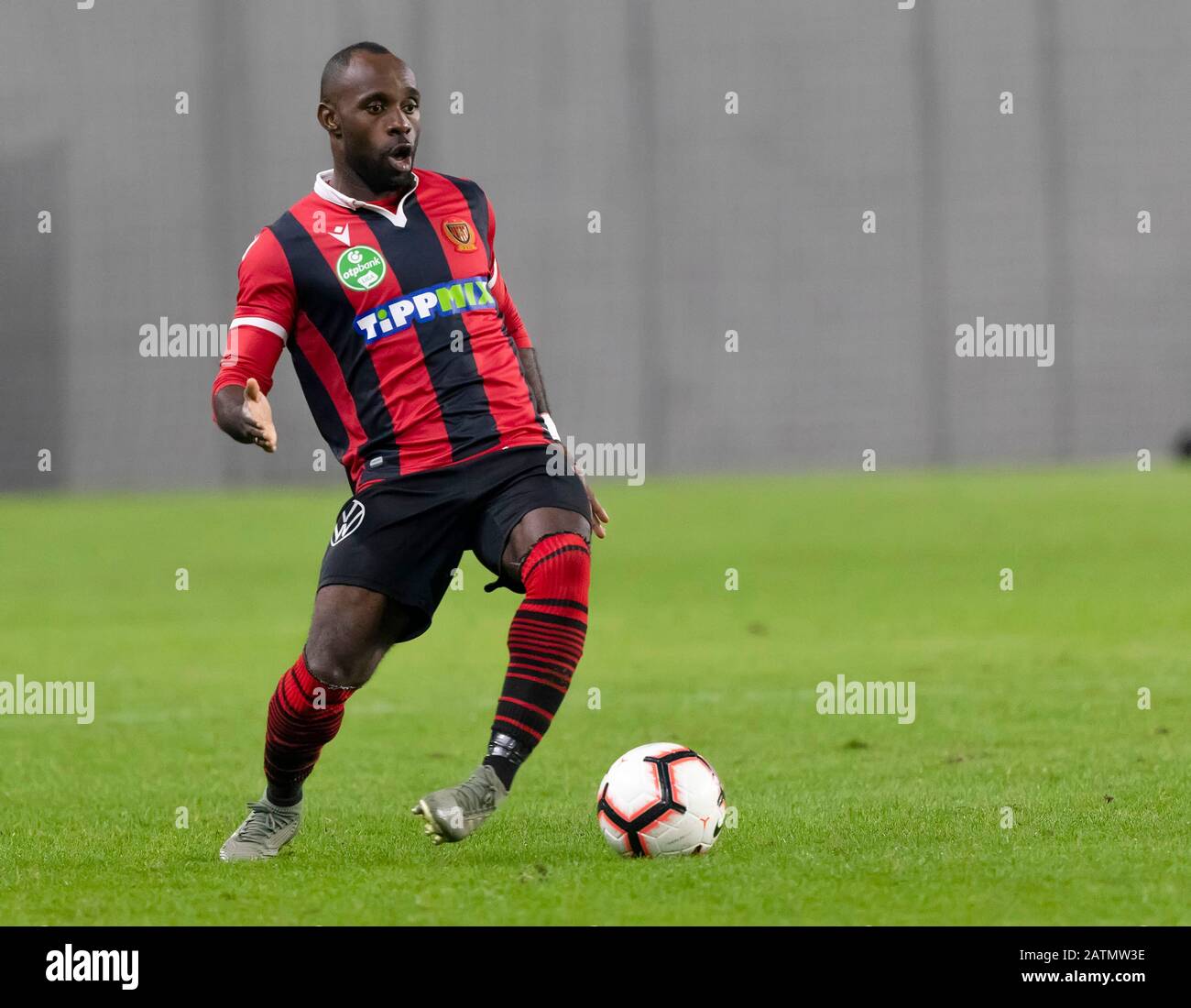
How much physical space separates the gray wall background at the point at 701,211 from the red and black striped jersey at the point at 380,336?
20673 millimetres

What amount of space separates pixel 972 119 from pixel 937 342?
11.6ft

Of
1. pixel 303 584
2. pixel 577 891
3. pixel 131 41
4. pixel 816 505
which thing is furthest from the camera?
pixel 131 41

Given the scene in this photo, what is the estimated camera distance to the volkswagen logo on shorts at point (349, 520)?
4.75 meters

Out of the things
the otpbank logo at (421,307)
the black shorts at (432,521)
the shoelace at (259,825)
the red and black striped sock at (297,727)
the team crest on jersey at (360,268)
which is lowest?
the shoelace at (259,825)

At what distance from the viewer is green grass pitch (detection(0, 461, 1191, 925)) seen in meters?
4.03

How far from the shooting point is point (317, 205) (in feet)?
16.4

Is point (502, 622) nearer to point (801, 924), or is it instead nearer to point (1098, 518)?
point (1098, 518)

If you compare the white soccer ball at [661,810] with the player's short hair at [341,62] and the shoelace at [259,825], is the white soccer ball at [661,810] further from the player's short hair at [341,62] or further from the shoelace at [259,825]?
the player's short hair at [341,62]

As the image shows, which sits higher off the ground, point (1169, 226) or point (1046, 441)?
point (1169, 226)

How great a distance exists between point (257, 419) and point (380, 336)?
21.5 inches

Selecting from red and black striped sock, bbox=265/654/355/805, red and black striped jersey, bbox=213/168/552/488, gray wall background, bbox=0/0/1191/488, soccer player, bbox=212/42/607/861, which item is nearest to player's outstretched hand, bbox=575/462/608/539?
soccer player, bbox=212/42/607/861

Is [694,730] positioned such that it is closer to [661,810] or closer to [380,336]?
[661,810]

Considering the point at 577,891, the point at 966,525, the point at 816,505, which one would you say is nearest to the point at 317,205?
the point at 577,891

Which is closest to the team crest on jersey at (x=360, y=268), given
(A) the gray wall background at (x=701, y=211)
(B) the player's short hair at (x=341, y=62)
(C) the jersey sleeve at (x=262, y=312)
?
(C) the jersey sleeve at (x=262, y=312)
